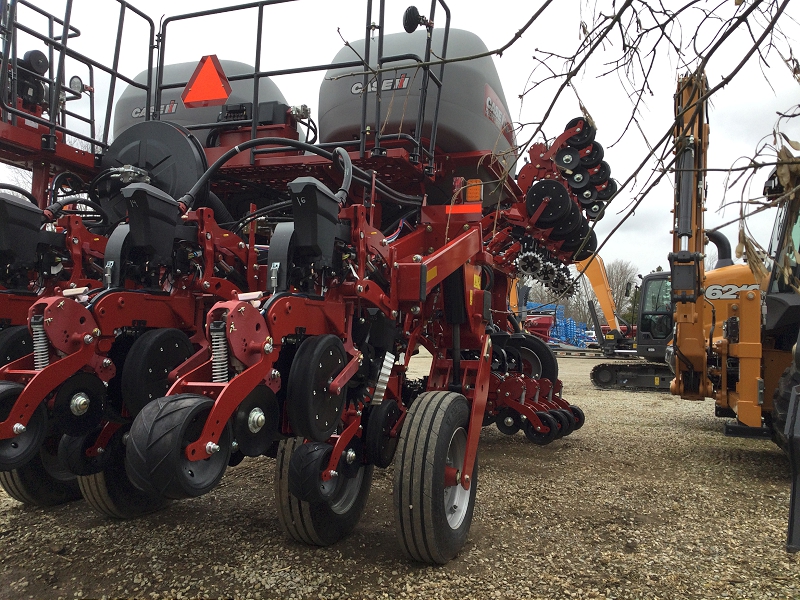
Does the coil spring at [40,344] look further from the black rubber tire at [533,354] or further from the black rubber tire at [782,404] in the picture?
the black rubber tire at [533,354]

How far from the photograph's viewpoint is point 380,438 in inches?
138

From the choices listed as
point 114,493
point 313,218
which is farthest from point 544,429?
point 313,218

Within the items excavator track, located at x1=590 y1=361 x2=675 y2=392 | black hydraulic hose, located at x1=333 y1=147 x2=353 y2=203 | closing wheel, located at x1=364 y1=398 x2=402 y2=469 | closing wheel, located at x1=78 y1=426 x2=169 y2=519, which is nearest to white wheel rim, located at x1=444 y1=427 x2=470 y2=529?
closing wheel, located at x1=364 y1=398 x2=402 y2=469

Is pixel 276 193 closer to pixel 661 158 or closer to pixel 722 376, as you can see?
pixel 661 158

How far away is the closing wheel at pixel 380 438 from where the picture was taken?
350 centimetres

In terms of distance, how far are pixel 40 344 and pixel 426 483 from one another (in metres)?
1.87

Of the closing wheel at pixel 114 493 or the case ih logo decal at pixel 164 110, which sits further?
the case ih logo decal at pixel 164 110

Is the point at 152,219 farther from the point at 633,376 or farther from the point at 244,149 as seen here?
the point at 633,376

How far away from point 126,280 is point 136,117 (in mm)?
2666

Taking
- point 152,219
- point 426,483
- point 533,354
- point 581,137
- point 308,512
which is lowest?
point 308,512

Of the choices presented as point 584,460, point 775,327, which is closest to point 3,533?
point 584,460

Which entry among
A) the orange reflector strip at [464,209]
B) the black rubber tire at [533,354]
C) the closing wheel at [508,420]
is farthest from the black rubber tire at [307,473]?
the black rubber tire at [533,354]

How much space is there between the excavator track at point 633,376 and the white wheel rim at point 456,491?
1005 cm

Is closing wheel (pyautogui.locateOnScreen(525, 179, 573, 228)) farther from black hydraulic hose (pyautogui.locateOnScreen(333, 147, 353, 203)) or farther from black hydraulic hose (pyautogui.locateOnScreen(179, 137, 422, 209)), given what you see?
black hydraulic hose (pyautogui.locateOnScreen(333, 147, 353, 203))
